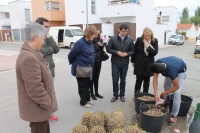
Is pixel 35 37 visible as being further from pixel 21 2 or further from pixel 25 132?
pixel 21 2

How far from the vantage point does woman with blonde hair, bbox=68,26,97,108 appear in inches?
150

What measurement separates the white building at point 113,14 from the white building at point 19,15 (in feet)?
35.2

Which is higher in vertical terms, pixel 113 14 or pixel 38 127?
pixel 113 14

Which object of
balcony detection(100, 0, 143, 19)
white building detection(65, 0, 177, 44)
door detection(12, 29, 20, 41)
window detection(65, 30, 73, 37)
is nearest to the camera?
window detection(65, 30, 73, 37)

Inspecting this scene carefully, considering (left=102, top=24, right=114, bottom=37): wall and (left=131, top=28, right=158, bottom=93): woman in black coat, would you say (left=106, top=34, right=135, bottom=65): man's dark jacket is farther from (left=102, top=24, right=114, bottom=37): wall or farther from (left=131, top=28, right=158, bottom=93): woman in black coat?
(left=102, top=24, right=114, bottom=37): wall

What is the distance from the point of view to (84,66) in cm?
395

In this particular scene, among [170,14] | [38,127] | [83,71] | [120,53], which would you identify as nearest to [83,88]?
[83,71]

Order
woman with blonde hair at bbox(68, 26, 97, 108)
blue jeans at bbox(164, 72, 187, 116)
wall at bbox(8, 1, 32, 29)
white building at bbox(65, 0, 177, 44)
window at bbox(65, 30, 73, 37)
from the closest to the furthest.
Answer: blue jeans at bbox(164, 72, 187, 116)
woman with blonde hair at bbox(68, 26, 97, 108)
window at bbox(65, 30, 73, 37)
white building at bbox(65, 0, 177, 44)
wall at bbox(8, 1, 32, 29)

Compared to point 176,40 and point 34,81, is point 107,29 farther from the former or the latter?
point 34,81

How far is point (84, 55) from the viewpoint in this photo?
390 cm

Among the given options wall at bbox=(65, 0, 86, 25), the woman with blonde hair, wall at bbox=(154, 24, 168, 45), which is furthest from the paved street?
wall at bbox=(154, 24, 168, 45)

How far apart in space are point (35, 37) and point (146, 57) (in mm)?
2805

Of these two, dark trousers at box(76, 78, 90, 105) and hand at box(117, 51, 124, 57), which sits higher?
hand at box(117, 51, 124, 57)

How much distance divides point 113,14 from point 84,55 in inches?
680
